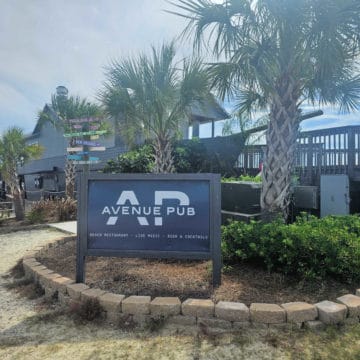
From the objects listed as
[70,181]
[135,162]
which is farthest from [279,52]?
[70,181]

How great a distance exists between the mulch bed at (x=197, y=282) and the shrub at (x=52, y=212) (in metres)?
5.91

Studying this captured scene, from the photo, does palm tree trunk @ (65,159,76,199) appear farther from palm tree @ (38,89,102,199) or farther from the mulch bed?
the mulch bed

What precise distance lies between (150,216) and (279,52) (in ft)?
10.4

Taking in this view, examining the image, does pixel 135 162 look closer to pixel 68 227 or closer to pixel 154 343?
pixel 68 227

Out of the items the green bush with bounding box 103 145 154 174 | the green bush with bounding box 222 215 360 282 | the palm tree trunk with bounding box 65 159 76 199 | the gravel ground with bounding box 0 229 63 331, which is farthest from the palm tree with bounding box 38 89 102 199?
the green bush with bounding box 222 215 360 282

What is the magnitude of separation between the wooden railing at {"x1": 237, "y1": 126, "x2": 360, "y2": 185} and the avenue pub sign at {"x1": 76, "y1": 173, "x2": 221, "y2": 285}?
5.16 metres

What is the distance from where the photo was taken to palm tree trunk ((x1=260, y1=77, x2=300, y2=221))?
5.06m

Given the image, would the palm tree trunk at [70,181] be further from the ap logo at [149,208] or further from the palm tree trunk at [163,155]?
the ap logo at [149,208]

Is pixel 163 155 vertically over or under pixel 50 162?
under

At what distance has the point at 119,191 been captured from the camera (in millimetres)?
3789

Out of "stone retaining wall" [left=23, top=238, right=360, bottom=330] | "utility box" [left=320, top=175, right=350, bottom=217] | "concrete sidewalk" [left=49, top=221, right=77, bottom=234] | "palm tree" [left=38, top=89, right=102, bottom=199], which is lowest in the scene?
"concrete sidewalk" [left=49, top=221, right=77, bottom=234]

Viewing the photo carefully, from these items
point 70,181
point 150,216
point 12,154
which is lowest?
point 150,216

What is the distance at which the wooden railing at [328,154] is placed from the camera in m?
7.39

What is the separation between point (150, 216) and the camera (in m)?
3.72
